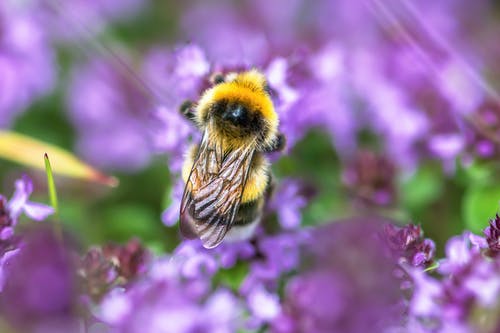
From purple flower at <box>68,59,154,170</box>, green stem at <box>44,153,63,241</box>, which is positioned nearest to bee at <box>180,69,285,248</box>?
green stem at <box>44,153,63,241</box>

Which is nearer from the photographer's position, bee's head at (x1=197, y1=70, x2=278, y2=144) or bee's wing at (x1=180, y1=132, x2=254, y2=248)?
bee's wing at (x1=180, y1=132, x2=254, y2=248)

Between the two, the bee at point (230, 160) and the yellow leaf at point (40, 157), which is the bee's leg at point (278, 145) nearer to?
the bee at point (230, 160)

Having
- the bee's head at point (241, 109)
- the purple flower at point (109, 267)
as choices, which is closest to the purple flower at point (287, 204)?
the bee's head at point (241, 109)

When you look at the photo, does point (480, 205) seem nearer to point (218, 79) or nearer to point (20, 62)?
point (218, 79)

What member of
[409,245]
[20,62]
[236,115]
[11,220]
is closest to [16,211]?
[11,220]

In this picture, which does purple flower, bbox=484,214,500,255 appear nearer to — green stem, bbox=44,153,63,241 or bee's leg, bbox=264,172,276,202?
bee's leg, bbox=264,172,276,202
